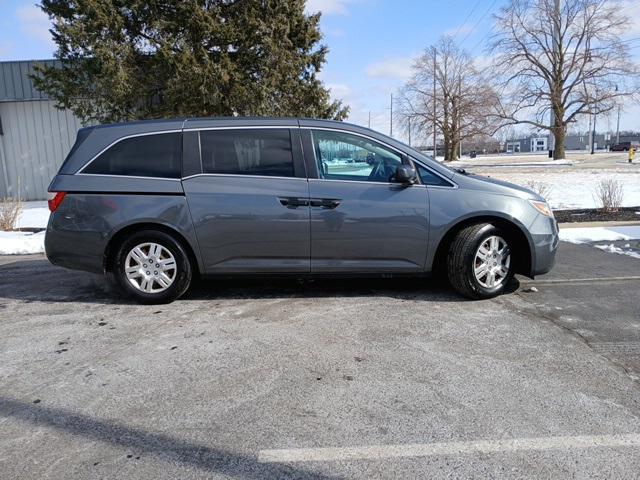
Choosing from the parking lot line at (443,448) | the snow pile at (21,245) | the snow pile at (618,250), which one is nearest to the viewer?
the parking lot line at (443,448)

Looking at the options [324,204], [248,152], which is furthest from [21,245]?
[324,204]

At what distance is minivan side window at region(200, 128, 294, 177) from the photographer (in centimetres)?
486

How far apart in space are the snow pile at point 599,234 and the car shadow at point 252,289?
3.17 m

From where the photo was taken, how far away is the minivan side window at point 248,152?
4859 millimetres

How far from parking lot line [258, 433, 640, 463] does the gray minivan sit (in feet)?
7.78

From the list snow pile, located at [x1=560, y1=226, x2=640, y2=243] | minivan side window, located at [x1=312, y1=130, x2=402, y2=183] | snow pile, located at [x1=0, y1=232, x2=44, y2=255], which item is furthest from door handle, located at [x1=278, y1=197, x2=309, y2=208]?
snow pile, located at [x1=0, y1=232, x2=44, y2=255]

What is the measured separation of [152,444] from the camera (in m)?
2.62

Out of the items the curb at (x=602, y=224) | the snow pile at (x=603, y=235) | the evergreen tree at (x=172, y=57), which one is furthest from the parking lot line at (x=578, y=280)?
the evergreen tree at (x=172, y=57)

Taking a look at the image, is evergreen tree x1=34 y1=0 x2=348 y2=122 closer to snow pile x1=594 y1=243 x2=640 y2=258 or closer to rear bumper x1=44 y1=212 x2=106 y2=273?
rear bumper x1=44 y1=212 x2=106 y2=273

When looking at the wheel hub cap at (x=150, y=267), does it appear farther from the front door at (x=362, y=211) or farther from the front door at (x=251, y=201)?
the front door at (x=362, y=211)

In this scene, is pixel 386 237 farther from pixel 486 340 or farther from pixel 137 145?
pixel 137 145

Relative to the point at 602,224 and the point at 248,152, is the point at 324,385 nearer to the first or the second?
the point at 248,152

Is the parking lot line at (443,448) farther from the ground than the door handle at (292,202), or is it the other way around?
the door handle at (292,202)

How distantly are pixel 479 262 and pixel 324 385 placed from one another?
7.80 ft
